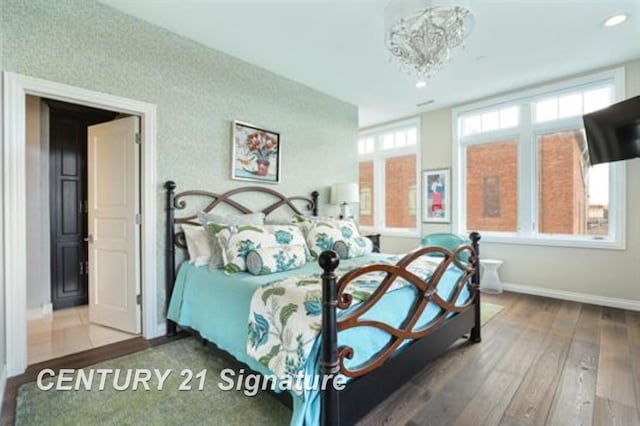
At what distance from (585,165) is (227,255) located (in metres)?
4.45

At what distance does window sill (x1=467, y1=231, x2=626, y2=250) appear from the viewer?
3.61m

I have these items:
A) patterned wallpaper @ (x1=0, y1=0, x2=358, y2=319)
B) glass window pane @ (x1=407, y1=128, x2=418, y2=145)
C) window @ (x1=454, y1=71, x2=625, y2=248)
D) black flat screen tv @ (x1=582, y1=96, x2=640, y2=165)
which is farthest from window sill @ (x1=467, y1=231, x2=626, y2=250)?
patterned wallpaper @ (x1=0, y1=0, x2=358, y2=319)

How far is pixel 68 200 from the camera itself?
12.1 ft

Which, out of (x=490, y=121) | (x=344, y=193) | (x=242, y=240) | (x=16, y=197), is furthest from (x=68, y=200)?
(x=490, y=121)

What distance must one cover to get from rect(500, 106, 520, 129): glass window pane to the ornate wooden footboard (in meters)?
2.89

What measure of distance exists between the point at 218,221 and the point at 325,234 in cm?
106

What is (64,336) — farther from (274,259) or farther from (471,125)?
(471,125)

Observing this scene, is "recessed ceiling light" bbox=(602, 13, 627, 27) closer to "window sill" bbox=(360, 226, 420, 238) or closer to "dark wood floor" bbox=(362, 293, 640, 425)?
"dark wood floor" bbox=(362, 293, 640, 425)

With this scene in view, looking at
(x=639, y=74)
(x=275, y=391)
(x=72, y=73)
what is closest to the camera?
(x=275, y=391)

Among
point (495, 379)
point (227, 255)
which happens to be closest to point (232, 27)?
point (227, 255)

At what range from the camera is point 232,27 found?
2.81m

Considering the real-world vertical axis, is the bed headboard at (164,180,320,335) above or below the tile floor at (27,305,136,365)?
above

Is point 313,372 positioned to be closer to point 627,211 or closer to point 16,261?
point 16,261

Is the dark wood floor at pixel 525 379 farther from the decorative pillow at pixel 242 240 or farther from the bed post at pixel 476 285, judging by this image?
the decorative pillow at pixel 242 240
